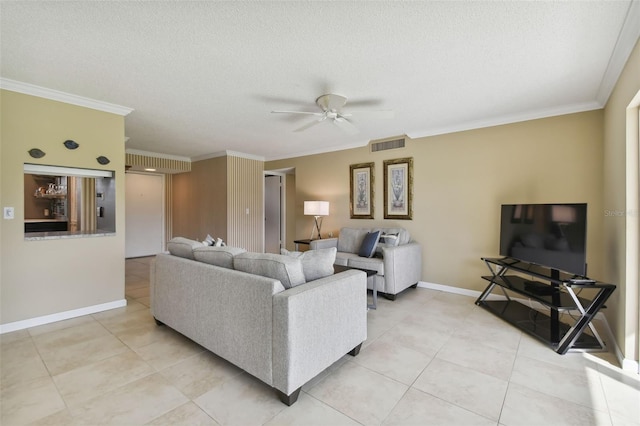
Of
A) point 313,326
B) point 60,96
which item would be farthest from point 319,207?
point 60,96

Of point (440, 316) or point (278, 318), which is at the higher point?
point (278, 318)

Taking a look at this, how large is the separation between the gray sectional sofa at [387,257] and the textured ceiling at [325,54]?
1.76m

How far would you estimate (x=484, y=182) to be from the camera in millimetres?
3832

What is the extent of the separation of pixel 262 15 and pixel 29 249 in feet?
10.7

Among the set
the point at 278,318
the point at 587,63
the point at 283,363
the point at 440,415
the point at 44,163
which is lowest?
the point at 440,415

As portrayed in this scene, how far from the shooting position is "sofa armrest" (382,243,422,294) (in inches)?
144

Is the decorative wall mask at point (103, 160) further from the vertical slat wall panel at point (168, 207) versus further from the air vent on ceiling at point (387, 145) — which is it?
the vertical slat wall panel at point (168, 207)

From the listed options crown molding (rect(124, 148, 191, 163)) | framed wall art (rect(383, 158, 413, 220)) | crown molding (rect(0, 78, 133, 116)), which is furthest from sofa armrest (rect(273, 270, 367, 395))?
crown molding (rect(124, 148, 191, 163))

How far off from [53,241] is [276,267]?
110 inches

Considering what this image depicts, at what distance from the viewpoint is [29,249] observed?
289 cm

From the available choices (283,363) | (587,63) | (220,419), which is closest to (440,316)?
(283,363)

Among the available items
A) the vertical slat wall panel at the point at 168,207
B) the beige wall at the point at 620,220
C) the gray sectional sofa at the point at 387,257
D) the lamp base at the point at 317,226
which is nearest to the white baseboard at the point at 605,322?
the beige wall at the point at 620,220

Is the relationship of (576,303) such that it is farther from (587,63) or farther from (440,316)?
(587,63)

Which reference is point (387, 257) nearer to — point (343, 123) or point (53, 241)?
point (343, 123)
